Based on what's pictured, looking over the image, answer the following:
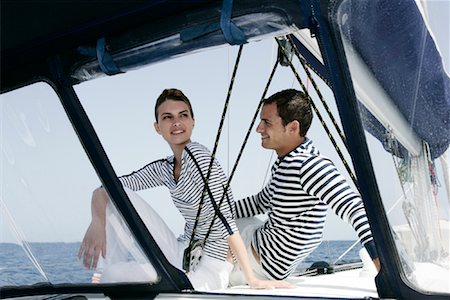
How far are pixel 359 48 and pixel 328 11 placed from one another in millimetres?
171

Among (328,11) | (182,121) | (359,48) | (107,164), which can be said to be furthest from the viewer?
(182,121)

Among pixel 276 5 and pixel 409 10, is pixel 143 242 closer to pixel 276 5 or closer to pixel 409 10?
pixel 276 5

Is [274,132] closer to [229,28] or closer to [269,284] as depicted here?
[269,284]

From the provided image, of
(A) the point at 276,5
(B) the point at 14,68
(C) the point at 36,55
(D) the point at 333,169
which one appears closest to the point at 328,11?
(A) the point at 276,5

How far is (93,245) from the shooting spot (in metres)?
2.33

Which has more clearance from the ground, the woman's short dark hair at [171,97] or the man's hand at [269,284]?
the woman's short dark hair at [171,97]

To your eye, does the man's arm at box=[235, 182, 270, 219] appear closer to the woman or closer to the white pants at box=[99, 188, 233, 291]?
the woman

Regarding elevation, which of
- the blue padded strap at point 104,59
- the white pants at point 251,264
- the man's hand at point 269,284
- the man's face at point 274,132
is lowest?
the man's hand at point 269,284

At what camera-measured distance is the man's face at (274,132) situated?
239cm

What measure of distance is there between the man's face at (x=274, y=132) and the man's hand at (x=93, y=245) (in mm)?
709

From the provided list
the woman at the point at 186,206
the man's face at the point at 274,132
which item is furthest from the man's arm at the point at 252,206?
the man's face at the point at 274,132

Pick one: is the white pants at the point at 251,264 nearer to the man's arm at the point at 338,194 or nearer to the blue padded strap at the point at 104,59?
the man's arm at the point at 338,194

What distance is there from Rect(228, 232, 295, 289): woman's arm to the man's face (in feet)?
1.21

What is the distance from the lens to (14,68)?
6.98 ft
